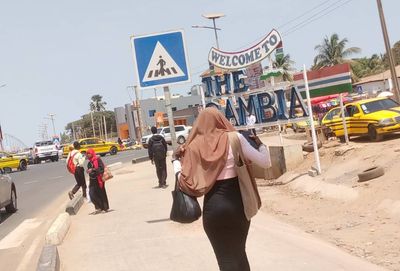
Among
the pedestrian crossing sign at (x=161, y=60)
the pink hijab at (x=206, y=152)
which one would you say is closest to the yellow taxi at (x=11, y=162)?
the pedestrian crossing sign at (x=161, y=60)

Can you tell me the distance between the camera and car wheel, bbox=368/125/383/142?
17.5 m

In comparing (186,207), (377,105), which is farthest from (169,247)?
(377,105)

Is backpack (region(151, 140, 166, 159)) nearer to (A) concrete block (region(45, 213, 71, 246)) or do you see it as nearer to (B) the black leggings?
(A) concrete block (region(45, 213, 71, 246))

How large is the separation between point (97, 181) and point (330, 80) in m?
7.83

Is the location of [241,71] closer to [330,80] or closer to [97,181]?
[330,80]

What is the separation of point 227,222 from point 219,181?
28 cm

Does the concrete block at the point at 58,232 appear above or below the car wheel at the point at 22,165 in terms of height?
below

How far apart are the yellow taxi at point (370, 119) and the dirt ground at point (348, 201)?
80.8 inches

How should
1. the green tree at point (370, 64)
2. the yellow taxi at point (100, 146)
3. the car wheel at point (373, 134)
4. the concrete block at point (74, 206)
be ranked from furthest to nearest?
the green tree at point (370, 64) → the yellow taxi at point (100, 146) → the car wheel at point (373, 134) → the concrete block at point (74, 206)

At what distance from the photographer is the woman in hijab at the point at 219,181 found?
12.4 ft

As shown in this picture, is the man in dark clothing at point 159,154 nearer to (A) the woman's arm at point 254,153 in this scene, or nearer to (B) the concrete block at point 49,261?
(B) the concrete block at point 49,261

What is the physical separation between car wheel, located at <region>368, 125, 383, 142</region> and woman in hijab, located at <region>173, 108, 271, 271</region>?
47.7 feet

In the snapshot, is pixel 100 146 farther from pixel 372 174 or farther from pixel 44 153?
pixel 372 174

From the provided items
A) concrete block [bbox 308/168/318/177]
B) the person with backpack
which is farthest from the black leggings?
the person with backpack
